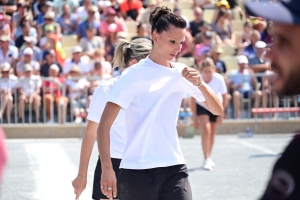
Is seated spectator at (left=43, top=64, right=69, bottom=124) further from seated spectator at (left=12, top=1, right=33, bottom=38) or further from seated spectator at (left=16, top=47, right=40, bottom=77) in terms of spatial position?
seated spectator at (left=12, top=1, right=33, bottom=38)

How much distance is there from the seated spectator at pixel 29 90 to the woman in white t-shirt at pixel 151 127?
35.7 feet

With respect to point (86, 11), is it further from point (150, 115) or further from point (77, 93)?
point (150, 115)

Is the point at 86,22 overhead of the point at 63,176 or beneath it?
overhead

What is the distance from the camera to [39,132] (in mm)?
15797

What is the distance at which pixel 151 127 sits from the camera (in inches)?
181

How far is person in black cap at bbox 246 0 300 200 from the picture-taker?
1.86 metres

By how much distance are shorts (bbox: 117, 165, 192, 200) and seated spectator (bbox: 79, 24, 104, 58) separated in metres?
12.4

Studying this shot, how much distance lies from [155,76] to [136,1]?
14.7 metres

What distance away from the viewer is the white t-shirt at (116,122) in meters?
5.17

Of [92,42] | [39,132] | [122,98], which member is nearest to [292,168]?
[122,98]

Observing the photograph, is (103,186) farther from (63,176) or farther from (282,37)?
(63,176)

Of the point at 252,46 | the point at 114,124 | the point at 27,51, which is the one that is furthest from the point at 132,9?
the point at 114,124

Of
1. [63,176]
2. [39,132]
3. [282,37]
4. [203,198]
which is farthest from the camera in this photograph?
[39,132]

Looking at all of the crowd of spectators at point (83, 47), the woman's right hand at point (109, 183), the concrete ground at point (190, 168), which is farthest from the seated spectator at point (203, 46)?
the woman's right hand at point (109, 183)
